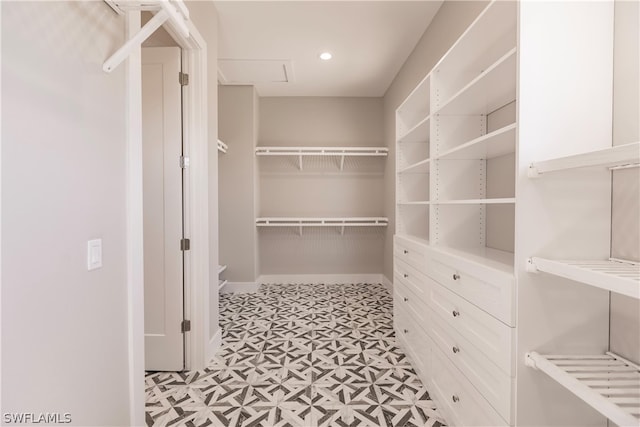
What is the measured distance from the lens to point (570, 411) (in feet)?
3.77

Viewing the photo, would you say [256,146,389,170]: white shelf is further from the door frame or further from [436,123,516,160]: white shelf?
[436,123,516,160]: white shelf

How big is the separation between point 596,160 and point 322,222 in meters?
3.72

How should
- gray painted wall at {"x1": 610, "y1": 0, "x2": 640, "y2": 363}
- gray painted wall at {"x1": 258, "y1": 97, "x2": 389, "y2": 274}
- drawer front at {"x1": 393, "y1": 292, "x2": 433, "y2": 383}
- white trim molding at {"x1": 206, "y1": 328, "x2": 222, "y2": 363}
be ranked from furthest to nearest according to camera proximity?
gray painted wall at {"x1": 258, "y1": 97, "x2": 389, "y2": 274} → white trim molding at {"x1": 206, "y1": 328, "x2": 222, "y2": 363} → drawer front at {"x1": 393, "y1": 292, "x2": 433, "y2": 383} → gray painted wall at {"x1": 610, "y1": 0, "x2": 640, "y2": 363}

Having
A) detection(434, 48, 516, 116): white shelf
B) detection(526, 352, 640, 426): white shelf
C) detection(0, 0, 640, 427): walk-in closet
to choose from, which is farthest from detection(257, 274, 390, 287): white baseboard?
detection(526, 352, 640, 426): white shelf

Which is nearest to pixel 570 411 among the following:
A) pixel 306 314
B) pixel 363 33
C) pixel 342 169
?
pixel 306 314

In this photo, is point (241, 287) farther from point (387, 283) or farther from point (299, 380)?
point (299, 380)

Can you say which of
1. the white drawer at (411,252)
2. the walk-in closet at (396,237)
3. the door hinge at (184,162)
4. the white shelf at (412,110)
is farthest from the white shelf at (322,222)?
the door hinge at (184,162)

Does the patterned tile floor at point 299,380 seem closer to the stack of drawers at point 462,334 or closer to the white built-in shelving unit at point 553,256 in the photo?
the stack of drawers at point 462,334

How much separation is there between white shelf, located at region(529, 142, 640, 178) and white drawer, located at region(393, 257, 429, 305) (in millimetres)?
1081

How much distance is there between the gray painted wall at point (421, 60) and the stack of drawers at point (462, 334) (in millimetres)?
1588

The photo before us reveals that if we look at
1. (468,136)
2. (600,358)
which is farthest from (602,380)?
(468,136)

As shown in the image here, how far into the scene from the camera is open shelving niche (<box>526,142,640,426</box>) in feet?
→ 2.64

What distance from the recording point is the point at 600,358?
112cm

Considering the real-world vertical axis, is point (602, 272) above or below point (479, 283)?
above
